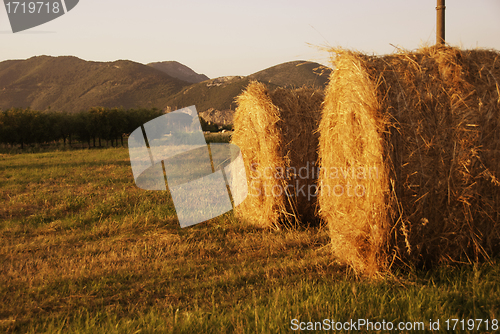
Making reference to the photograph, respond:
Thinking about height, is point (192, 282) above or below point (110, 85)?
below

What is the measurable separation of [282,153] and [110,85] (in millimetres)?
114867

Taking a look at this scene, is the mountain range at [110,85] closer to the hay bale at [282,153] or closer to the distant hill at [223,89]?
the distant hill at [223,89]

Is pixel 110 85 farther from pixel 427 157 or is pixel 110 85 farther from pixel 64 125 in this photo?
pixel 427 157

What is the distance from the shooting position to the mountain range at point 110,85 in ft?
270

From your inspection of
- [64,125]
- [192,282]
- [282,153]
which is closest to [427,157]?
[282,153]

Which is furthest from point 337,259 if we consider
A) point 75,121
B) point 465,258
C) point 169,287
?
point 75,121

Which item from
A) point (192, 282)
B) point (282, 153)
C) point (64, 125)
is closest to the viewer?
point (192, 282)

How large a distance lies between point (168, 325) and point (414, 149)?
345 centimetres

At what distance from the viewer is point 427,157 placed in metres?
4.17

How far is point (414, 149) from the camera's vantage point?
4152 millimetres

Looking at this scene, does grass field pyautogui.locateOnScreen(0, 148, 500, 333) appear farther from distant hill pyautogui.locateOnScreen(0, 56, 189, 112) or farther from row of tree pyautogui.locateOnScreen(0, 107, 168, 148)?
distant hill pyautogui.locateOnScreen(0, 56, 189, 112)

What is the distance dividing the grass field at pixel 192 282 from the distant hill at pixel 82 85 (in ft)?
286

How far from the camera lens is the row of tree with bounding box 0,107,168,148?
1635 inches

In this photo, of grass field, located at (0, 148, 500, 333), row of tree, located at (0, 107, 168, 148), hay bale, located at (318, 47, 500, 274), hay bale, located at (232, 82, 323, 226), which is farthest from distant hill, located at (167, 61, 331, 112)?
hay bale, located at (318, 47, 500, 274)
